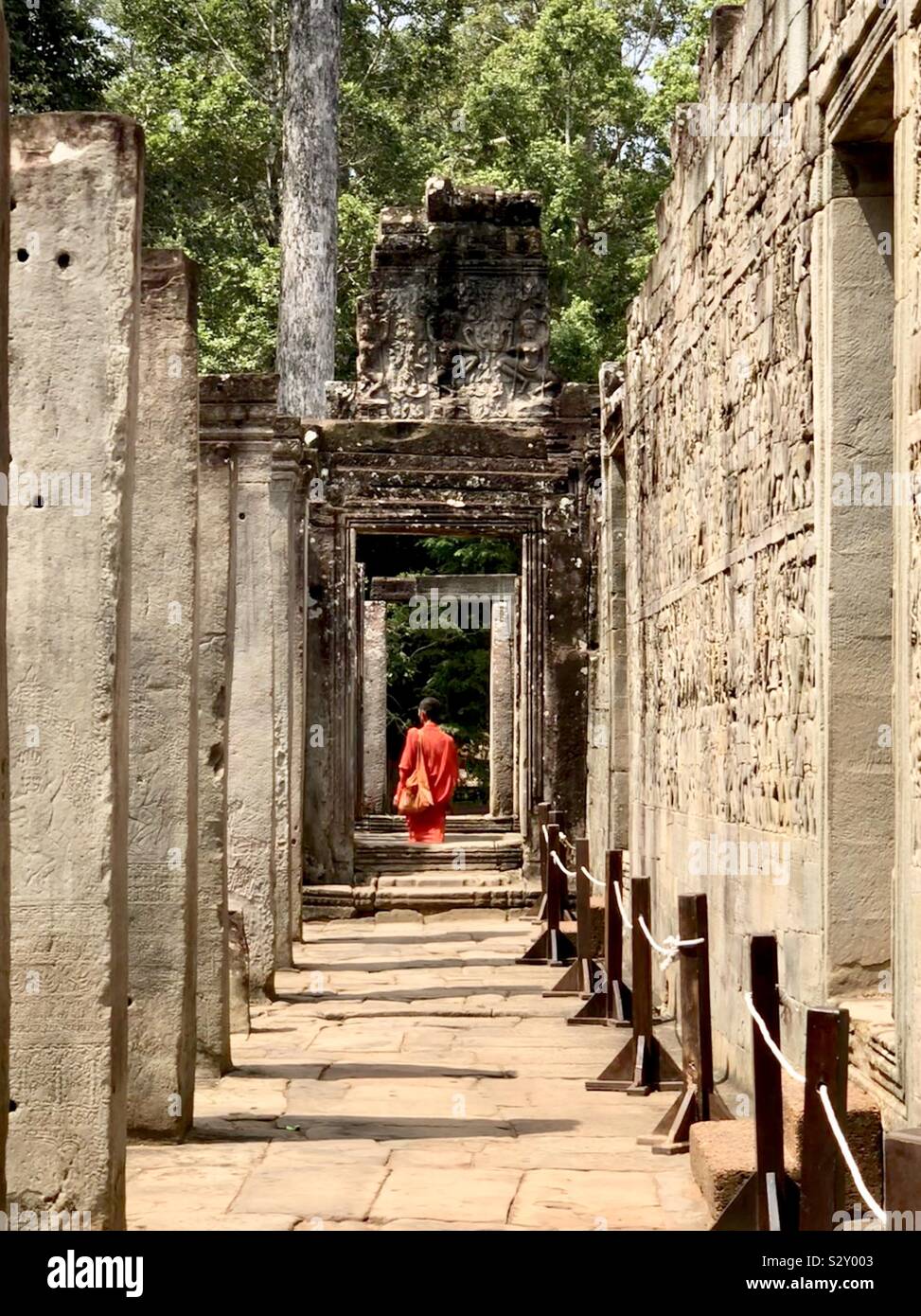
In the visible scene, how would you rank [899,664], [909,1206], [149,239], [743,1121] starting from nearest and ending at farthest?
[909,1206]
[899,664]
[743,1121]
[149,239]

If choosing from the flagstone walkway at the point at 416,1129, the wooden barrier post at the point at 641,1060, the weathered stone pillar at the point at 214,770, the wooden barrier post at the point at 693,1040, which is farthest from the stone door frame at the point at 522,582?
the wooden barrier post at the point at 693,1040

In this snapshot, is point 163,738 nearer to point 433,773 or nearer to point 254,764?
point 254,764

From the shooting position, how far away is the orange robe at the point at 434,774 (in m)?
19.4

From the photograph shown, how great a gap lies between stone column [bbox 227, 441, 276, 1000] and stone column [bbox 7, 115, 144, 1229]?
557cm

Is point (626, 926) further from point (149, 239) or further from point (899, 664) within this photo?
point (149, 239)

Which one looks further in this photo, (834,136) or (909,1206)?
(834,136)

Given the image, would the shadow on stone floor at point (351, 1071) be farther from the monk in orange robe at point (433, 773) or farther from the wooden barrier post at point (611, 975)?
the monk in orange robe at point (433, 773)

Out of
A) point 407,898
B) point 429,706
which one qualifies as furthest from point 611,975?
point 429,706

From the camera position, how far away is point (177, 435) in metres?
7.28

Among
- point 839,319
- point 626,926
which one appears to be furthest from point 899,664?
point 626,926

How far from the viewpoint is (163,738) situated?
729 centimetres

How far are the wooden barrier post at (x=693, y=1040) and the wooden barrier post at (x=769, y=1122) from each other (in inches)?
50.8

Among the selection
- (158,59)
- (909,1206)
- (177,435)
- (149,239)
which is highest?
(158,59)

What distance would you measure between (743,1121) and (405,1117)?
6.55 ft
